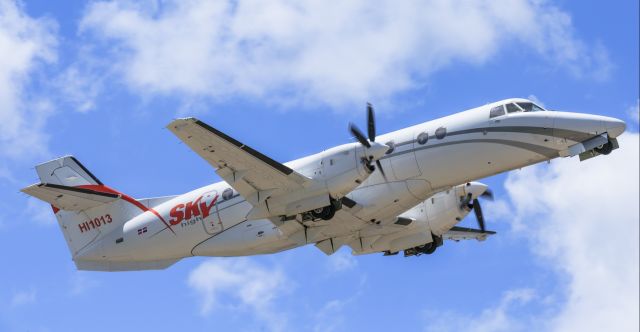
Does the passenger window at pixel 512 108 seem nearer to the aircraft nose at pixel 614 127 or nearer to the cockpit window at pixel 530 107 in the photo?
the cockpit window at pixel 530 107

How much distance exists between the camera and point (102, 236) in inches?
1230

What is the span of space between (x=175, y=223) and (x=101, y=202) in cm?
362

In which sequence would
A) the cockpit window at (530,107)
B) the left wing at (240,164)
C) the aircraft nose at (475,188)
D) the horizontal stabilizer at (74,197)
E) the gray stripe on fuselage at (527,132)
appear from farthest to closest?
the aircraft nose at (475,188) → the horizontal stabilizer at (74,197) → the cockpit window at (530,107) → the gray stripe on fuselage at (527,132) → the left wing at (240,164)

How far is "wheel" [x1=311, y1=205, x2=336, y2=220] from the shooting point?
1046 inches

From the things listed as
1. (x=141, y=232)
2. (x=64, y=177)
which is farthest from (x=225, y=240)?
(x=64, y=177)

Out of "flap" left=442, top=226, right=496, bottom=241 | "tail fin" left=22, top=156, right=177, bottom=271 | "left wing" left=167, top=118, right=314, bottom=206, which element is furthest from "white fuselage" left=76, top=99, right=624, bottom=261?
"flap" left=442, top=226, right=496, bottom=241

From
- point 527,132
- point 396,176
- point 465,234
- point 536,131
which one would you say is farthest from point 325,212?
point 465,234

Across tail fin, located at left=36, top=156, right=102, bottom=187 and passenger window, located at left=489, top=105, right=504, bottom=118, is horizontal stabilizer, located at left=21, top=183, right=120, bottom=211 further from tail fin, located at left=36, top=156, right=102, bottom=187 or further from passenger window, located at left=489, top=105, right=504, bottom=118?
passenger window, located at left=489, top=105, right=504, bottom=118

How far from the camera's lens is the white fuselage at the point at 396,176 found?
26.4 metres

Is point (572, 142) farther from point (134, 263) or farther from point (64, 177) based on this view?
point (64, 177)

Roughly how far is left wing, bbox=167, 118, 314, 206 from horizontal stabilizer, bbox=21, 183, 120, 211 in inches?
271

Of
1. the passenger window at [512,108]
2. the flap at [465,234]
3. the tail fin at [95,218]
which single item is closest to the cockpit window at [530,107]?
the passenger window at [512,108]

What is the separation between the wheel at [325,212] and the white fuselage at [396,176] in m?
0.98

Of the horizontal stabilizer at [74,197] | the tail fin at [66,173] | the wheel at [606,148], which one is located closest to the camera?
the wheel at [606,148]
